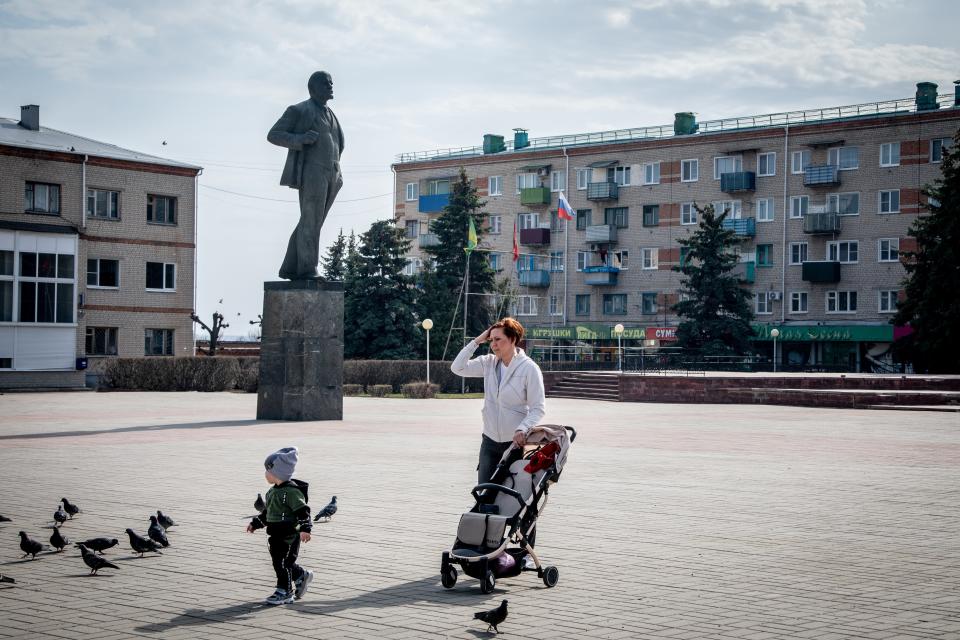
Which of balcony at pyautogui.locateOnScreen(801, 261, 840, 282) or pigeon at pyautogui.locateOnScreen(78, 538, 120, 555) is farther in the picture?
balcony at pyautogui.locateOnScreen(801, 261, 840, 282)

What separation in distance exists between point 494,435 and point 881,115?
5654 cm

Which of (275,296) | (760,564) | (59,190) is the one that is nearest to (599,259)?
(59,190)

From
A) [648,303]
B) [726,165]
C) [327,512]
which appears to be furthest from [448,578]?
[648,303]

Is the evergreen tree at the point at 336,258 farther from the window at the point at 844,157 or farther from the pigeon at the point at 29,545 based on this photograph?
the pigeon at the point at 29,545

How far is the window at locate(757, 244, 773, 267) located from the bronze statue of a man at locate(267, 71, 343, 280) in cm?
4517

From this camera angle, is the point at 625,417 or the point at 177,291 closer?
the point at 625,417

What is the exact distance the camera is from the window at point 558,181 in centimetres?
7050

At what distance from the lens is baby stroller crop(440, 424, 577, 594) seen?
685 cm

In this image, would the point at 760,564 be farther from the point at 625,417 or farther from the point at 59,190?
the point at 59,190

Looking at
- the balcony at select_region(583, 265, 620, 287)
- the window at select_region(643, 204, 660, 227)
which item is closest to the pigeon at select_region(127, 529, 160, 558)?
the window at select_region(643, 204, 660, 227)

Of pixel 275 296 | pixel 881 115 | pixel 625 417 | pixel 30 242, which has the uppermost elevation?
pixel 881 115

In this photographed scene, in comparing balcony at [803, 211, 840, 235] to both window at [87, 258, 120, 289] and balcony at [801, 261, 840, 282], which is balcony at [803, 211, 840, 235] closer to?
balcony at [801, 261, 840, 282]

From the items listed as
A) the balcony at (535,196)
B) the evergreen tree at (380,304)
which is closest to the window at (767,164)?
the balcony at (535,196)

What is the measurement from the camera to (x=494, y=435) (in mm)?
7711
